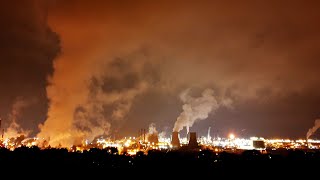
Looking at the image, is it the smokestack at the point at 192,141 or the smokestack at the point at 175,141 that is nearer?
the smokestack at the point at 192,141

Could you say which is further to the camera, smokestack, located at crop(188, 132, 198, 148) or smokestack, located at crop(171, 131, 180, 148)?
smokestack, located at crop(171, 131, 180, 148)

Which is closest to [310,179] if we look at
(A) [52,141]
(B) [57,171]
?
(B) [57,171]

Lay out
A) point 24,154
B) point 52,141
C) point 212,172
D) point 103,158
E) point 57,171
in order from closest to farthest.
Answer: point 57,171, point 212,172, point 24,154, point 103,158, point 52,141

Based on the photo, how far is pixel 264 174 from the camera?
34.2m

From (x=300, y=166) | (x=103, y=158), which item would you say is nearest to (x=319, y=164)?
(x=300, y=166)

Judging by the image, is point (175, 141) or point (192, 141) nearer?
point (192, 141)

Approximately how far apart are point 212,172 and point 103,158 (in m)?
18.1

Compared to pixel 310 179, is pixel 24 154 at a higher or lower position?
higher

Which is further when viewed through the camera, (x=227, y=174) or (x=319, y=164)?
(x=319, y=164)

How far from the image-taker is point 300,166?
38.2 m

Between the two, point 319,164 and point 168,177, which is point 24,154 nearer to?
point 168,177

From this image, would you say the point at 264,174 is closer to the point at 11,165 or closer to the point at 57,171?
the point at 57,171

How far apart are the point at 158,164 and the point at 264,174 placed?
13.3 m

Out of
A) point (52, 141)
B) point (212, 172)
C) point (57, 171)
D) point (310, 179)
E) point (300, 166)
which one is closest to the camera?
point (310, 179)
